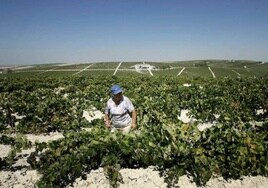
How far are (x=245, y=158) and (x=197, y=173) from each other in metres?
1.15

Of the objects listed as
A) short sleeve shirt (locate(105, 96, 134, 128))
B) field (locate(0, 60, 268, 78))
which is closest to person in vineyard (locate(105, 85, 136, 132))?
short sleeve shirt (locate(105, 96, 134, 128))

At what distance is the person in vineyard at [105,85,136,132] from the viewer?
7132 mm

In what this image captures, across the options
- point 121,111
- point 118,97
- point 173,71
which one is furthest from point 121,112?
Answer: point 173,71

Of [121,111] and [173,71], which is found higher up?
[121,111]

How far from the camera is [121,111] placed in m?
7.17

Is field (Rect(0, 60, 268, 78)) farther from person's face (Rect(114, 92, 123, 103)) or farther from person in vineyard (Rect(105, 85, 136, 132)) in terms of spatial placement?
person's face (Rect(114, 92, 123, 103))

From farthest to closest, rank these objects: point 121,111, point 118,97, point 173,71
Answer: point 173,71 → point 121,111 → point 118,97

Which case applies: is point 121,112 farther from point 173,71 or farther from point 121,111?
point 173,71

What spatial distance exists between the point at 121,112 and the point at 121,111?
27 millimetres

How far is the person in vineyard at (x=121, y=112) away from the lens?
713 centimetres

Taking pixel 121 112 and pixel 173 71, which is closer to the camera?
pixel 121 112

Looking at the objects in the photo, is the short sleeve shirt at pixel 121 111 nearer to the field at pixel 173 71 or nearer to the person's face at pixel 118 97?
the person's face at pixel 118 97

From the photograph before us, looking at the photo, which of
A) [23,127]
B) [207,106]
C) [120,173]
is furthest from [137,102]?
[120,173]

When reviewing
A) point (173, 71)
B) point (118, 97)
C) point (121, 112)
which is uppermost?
point (118, 97)
